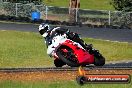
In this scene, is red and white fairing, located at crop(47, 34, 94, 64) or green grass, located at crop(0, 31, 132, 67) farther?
green grass, located at crop(0, 31, 132, 67)

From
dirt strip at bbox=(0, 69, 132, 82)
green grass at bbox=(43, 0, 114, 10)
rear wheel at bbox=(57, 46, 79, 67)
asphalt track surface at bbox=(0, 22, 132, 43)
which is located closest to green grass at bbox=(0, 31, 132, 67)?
asphalt track surface at bbox=(0, 22, 132, 43)

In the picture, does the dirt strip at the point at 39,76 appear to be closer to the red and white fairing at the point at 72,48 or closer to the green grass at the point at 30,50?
the red and white fairing at the point at 72,48

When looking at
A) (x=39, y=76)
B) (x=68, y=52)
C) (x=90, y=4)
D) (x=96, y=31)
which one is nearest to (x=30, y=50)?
(x=39, y=76)

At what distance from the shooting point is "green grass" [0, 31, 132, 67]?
21500mm

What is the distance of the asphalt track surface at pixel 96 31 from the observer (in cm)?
3359

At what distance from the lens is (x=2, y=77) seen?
1321 centimetres

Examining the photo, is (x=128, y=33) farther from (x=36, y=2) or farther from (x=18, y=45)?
(x=36, y=2)

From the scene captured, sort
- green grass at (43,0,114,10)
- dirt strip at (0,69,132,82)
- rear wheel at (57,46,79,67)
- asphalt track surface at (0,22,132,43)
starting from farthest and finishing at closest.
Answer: green grass at (43,0,114,10), asphalt track surface at (0,22,132,43), dirt strip at (0,69,132,82), rear wheel at (57,46,79,67)

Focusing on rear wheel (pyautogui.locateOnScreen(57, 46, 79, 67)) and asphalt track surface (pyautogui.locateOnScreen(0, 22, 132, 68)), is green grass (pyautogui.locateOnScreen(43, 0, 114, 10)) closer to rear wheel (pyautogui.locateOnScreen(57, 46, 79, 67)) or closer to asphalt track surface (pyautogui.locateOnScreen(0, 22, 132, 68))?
asphalt track surface (pyautogui.locateOnScreen(0, 22, 132, 68))

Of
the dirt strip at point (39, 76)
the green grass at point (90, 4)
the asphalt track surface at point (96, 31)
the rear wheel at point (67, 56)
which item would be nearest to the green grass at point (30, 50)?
the asphalt track surface at point (96, 31)

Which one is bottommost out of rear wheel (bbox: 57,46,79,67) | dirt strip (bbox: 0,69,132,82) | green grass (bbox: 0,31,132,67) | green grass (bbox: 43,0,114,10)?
green grass (bbox: 43,0,114,10)

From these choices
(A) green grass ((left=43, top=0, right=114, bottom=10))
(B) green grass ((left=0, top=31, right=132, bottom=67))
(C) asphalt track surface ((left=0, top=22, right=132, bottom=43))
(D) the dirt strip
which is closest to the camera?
(D) the dirt strip

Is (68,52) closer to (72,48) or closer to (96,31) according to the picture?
(72,48)

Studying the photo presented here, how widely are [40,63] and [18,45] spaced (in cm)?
550
